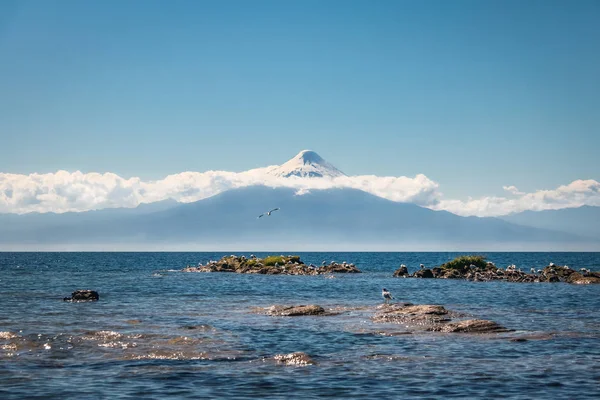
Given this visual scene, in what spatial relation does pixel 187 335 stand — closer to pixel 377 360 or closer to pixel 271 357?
pixel 271 357

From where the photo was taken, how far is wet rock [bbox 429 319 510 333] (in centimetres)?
3319

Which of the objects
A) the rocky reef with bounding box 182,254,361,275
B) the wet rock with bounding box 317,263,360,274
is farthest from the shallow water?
the wet rock with bounding box 317,263,360,274

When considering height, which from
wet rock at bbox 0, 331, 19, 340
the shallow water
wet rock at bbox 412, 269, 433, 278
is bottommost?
the shallow water

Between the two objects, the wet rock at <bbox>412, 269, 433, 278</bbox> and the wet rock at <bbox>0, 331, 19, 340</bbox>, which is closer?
the wet rock at <bbox>0, 331, 19, 340</bbox>

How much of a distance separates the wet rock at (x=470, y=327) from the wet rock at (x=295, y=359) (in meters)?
Result: 11.0

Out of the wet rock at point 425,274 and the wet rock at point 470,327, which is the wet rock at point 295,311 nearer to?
the wet rock at point 470,327

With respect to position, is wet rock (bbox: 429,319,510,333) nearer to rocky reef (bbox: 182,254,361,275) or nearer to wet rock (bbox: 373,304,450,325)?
wet rock (bbox: 373,304,450,325)

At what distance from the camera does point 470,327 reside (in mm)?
33406

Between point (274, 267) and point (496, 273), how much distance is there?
120ft

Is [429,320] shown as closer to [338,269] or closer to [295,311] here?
[295,311]

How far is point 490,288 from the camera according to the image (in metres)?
66.5

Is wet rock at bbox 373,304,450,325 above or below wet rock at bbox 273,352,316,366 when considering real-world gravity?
above

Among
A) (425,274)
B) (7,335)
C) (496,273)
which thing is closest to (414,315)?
(7,335)

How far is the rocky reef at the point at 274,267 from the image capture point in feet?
325
